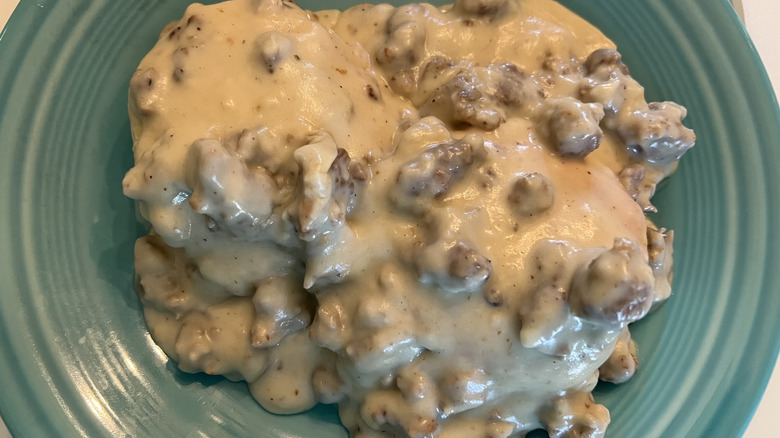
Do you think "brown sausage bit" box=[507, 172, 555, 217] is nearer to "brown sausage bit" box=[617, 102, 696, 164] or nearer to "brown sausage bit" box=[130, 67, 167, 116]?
"brown sausage bit" box=[617, 102, 696, 164]

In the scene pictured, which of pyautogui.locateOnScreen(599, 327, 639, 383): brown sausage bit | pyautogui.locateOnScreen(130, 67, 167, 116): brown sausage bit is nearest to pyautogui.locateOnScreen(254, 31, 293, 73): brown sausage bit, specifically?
pyautogui.locateOnScreen(130, 67, 167, 116): brown sausage bit

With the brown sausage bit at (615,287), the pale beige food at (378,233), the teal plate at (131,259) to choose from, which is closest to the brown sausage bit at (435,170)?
the pale beige food at (378,233)

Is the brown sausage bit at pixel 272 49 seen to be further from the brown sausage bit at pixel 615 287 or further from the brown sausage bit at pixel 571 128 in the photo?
the brown sausage bit at pixel 615 287

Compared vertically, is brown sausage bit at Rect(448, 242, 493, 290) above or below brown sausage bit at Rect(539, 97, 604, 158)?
below

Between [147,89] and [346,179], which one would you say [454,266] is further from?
[147,89]

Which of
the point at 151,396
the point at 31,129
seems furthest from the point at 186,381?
the point at 31,129

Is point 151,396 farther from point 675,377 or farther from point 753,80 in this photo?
point 753,80

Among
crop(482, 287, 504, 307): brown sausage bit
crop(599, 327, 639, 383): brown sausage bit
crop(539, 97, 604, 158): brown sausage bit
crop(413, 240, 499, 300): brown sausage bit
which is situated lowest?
crop(599, 327, 639, 383): brown sausage bit
